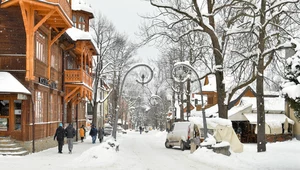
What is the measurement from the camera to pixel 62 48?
1351 inches

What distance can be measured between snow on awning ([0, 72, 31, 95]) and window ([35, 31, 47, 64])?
8.88ft

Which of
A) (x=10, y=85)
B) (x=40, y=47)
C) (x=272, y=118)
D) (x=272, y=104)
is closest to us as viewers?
(x=10, y=85)

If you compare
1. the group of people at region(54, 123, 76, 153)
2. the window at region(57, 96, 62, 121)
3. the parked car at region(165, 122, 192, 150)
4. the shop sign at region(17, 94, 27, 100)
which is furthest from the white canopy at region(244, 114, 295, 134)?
the shop sign at region(17, 94, 27, 100)

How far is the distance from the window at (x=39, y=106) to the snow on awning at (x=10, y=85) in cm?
304

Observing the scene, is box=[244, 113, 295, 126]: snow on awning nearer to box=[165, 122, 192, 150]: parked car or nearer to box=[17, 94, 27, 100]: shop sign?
box=[165, 122, 192, 150]: parked car

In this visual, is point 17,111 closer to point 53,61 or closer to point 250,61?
point 53,61

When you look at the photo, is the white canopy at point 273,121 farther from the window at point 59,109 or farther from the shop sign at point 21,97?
the shop sign at point 21,97

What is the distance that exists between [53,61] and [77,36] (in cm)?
587

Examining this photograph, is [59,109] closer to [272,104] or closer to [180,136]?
[180,136]

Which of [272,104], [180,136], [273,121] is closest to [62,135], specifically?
[180,136]

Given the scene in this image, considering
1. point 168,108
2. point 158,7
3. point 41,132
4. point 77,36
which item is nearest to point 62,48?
point 77,36

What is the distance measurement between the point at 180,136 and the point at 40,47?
40.0 feet

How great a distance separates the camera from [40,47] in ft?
87.0

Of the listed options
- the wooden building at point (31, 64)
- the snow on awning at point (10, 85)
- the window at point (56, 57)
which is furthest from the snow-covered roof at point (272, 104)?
the snow on awning at point (10, 85)
